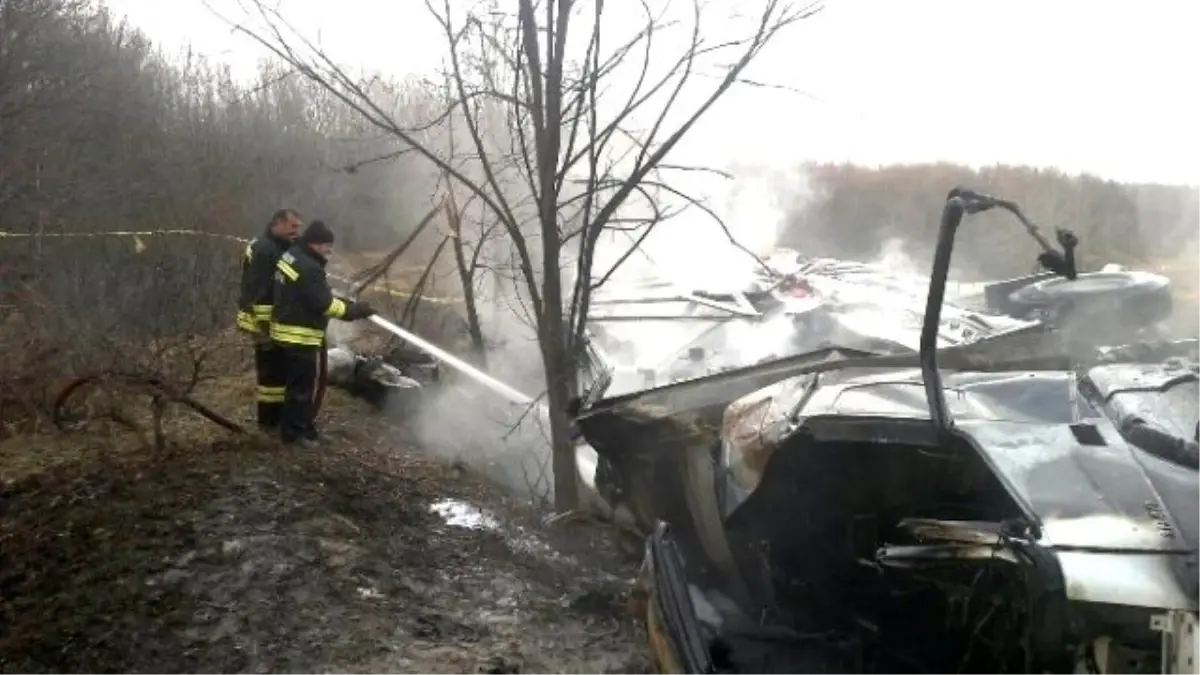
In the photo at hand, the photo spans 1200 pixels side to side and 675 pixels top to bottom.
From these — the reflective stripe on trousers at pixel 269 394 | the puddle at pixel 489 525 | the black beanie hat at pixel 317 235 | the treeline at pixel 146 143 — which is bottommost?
the puddle at pixel 489 525

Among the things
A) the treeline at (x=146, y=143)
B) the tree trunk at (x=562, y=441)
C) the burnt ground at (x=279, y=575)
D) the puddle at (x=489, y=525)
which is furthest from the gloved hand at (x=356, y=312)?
the treeline at (x=146, y=143)

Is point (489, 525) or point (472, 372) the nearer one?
point (489, 525)

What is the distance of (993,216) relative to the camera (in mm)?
18016

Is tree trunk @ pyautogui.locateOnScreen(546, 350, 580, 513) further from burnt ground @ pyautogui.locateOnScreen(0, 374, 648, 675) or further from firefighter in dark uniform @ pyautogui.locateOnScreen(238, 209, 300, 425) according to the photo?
firefighter in dark uniform @ pyautogui.locateOnScreen(238, 209, 300, 425)

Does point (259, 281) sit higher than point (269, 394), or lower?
higher

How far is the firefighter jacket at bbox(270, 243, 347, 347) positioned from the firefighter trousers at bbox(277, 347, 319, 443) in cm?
10

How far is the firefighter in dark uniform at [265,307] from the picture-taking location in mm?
6867

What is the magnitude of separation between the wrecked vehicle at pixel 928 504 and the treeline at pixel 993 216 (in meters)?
13.3

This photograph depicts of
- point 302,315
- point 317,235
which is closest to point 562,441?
point 302,315

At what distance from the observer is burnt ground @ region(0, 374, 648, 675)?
155 inches

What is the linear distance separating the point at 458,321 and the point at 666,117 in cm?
613

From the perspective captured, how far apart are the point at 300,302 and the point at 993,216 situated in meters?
14.5

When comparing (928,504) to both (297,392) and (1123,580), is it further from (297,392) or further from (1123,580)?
(297,392)

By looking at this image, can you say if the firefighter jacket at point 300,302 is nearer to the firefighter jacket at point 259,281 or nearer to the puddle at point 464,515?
the firefighter jacket at point 259,281
